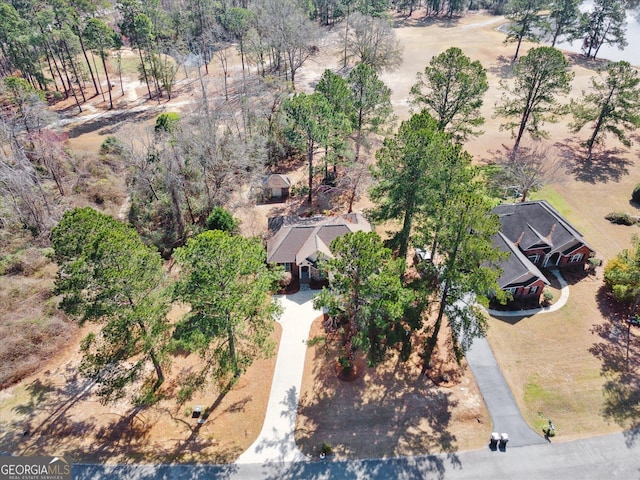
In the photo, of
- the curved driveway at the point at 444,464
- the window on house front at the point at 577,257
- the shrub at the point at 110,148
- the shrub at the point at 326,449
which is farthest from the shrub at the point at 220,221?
the window on house front at the point at 577,257

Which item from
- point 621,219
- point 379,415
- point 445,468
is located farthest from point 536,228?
point 445,468

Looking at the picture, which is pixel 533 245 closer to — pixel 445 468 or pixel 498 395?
pixel 498 395

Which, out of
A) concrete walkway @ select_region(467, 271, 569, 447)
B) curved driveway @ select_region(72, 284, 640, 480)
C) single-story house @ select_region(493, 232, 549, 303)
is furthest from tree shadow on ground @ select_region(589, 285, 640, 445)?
concrete walkway @ select_region(467, 271, 569, 447)

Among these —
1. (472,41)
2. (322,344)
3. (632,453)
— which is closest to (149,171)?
(322,344)

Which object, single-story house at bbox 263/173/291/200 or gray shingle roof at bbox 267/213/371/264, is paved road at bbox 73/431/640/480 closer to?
gray shingle roof at bbox 267/213/371/264

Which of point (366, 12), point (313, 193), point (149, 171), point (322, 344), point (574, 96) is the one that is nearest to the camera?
point (322, 344)

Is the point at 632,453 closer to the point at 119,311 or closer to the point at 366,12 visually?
the point at 119,311
